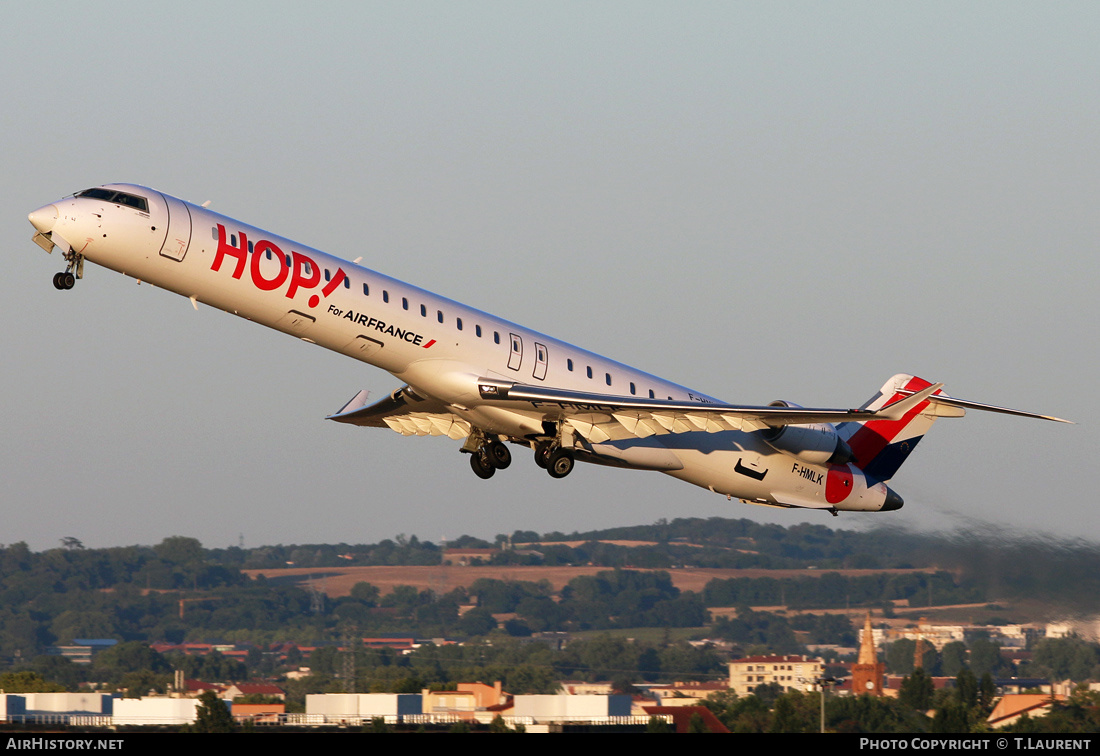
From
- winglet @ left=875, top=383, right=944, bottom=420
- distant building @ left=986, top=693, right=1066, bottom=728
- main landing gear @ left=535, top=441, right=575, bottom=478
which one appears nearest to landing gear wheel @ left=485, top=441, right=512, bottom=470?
main landing gear @ left=535, top=441, right=575, bottom=478

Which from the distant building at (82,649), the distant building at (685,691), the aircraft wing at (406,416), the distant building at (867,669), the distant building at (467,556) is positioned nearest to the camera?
the aircraft wing at (406,416)

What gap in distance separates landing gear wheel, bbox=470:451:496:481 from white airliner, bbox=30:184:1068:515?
0.03m

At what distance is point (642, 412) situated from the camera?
89.2 feet

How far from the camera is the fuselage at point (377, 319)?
23547 mm

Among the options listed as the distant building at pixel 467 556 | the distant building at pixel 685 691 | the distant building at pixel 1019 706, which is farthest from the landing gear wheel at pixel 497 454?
the distant building at pixel 467 556

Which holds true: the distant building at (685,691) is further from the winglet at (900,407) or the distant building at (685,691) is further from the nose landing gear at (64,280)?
the nose landing gear at (64,280)

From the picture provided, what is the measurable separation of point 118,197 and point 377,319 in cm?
508

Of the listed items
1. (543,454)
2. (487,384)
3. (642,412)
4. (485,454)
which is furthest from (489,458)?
(642,412)

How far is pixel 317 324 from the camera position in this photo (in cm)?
2500

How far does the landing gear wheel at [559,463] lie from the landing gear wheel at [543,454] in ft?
0.27

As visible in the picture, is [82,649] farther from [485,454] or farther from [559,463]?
→ [559,463]

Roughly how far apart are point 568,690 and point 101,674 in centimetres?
1959

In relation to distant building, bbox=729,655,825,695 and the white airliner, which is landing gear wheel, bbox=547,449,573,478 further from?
distant building, bbox=729,655,825,695
